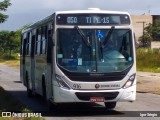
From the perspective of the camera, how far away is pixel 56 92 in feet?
47.6

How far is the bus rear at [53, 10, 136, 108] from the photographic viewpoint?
14.5 metres

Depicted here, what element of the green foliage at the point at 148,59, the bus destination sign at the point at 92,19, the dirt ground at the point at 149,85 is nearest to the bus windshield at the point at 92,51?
the bus destination sign at the point at 92,19

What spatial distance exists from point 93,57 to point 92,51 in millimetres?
190

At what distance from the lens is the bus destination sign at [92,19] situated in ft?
49.0

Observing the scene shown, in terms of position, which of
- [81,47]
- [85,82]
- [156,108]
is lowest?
[156,108]

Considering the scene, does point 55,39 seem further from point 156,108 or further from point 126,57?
point 156,108

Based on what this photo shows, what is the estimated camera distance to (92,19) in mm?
15055

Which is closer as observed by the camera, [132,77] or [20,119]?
[20,119]

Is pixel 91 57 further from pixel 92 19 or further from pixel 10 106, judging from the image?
pixel 10 106

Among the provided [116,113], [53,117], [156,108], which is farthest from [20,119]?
[156,108]

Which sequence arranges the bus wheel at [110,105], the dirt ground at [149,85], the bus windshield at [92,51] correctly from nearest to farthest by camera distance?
the bus windshield at [92,51] → the bus wheel at [110,105] → the dirt ground at [149,85]

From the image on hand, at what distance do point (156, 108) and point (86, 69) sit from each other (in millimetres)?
3771

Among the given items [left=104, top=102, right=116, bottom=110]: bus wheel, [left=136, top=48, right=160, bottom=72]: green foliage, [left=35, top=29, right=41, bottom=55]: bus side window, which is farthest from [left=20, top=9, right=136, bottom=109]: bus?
[left=136, top=48, right=160, bottom=72]: green foliage

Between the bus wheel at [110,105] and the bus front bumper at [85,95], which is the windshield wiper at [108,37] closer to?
the bus front bumper at [85,95]
